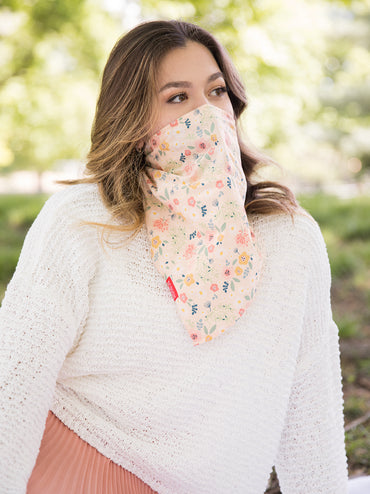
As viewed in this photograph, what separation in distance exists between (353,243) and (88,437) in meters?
4.92

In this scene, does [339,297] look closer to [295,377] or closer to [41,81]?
[295,377]

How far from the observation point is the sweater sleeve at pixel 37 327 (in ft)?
4.70

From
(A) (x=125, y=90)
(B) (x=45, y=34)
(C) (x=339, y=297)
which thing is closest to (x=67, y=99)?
(B) (x=45, y=34)

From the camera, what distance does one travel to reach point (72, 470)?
1.54 metres

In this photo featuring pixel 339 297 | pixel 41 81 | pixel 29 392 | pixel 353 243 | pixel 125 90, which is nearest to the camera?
pixel 29 392

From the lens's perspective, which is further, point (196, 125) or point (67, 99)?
point (67, 99)

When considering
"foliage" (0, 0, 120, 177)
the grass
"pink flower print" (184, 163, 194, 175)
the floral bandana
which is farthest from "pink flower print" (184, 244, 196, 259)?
"foliage" (0, 0, 120, 177)

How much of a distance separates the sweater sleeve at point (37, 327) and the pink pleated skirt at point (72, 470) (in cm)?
8

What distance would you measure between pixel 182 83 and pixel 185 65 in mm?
68

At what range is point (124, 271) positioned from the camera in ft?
5.28

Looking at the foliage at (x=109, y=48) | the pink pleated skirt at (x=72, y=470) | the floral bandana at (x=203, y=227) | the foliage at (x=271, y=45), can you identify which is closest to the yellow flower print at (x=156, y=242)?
the floral bandana at (x=203, y=227)

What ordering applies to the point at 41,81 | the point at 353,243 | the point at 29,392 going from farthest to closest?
the point at 41,81
the point at 353,243
the point at 29,392

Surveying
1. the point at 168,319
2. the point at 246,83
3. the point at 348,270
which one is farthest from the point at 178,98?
the point at 246,83

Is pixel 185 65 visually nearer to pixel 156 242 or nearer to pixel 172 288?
pixel 156 242
